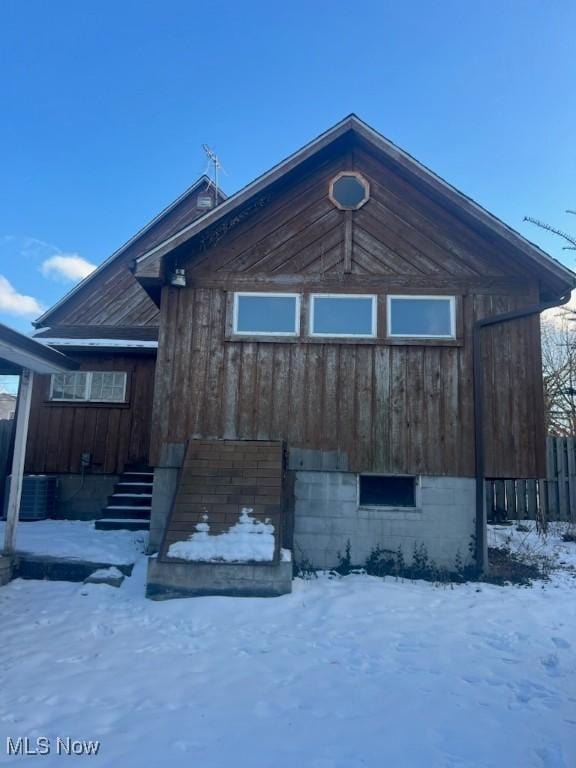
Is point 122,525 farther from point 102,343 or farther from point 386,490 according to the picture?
point 386,490

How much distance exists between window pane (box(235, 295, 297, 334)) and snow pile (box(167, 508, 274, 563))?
2.71m

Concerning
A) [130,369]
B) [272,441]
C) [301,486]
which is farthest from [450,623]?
[130,369]

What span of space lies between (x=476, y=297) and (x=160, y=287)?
A: 4476 mm

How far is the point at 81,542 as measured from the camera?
764cm

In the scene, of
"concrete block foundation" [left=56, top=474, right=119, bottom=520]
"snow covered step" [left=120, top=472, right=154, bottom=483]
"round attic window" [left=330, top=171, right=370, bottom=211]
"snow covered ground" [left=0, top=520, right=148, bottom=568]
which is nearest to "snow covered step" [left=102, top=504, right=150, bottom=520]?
"snow covered ground" [left=0, top=520, right=148, bottom=568]

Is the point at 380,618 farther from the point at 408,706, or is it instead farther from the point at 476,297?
the point at 476,297

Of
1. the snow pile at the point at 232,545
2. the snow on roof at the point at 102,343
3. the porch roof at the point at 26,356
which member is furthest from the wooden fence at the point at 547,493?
the porch roof at the point at 26,356

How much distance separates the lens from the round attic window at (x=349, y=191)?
26.0 feet

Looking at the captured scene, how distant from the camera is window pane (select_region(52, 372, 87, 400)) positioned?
10773 mm

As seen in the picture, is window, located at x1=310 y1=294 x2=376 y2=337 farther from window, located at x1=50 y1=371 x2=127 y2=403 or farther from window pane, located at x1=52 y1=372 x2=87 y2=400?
window pane, located at x1=52 y1=372 x2=87 y2=400

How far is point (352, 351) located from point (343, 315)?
539mm

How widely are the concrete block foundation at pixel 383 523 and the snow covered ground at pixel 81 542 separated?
2281mm

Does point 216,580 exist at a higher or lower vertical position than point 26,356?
lower

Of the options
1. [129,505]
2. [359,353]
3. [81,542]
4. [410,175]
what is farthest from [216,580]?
[410,175]
